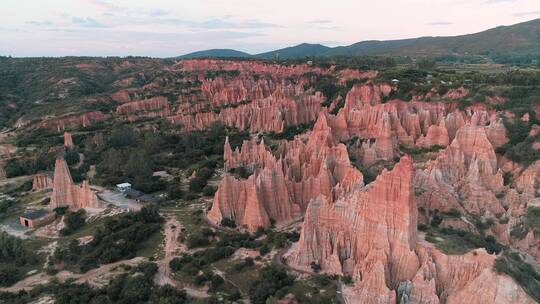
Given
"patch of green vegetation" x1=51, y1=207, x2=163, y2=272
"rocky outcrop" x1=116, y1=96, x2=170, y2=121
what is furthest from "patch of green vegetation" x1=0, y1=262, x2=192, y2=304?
"rocky outcrop" x1=116, y1=96, x2=170, y2=121

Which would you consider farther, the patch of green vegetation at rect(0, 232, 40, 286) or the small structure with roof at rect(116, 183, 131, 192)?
the small structure with roof at rect(116, 183, 131, 192)

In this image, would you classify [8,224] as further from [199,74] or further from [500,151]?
[199,74]

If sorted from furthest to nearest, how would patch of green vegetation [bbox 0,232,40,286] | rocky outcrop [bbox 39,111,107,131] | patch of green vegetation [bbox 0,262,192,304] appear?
rocky outcrop [bbox 39,111,107,131]
patch of green vegetation [bbox 0,232,40,286]
patch of green vegetation [bbox 0,262,192,304]

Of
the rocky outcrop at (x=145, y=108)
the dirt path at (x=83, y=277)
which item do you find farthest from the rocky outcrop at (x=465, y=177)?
the rocky outcrop at (x=145, y=108)

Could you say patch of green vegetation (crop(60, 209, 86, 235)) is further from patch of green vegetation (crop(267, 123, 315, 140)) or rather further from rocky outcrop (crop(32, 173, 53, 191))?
patch of green vegetation (crop(267, 123, 315, 140))

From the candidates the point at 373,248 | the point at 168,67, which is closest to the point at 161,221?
the point at 373,248

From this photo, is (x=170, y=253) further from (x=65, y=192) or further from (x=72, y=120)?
(x=72, y=120)

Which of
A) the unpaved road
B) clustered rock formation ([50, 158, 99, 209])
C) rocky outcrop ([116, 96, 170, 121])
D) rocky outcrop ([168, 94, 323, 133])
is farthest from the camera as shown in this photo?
rocky outcrop ([116, 96, 170, 121])

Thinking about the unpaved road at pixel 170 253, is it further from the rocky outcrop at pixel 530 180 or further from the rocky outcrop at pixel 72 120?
the rocky outcrop at pixel 72 120
